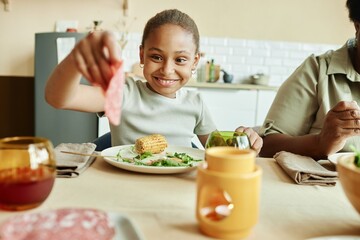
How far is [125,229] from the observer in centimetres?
62

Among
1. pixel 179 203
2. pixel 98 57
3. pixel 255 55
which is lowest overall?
pixel 179 203

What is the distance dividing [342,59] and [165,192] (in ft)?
3.41

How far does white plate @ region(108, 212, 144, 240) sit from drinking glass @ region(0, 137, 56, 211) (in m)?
0.15

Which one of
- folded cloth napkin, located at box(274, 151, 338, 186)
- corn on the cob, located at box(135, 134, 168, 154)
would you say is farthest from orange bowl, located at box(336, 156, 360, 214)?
corn on the cob, located at box(135, 134, 168, 154)

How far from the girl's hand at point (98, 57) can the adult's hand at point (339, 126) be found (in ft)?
2.71

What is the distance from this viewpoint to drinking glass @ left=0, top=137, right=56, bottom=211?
67cm

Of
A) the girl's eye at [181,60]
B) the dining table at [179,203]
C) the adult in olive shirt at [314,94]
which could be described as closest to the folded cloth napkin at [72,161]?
the dining table at [179,203]

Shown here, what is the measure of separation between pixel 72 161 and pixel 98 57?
1.41ft

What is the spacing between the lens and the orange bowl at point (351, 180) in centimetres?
64

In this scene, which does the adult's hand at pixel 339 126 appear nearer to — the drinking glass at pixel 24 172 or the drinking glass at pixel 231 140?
the drinking glass at pixel 231 140

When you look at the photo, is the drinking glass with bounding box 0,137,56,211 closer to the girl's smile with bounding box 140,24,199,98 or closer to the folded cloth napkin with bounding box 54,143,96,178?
the folded cloth napkin with bounding box 54,143,96,178

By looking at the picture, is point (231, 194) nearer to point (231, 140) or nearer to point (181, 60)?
point (231, 140)

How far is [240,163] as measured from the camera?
2.01ft

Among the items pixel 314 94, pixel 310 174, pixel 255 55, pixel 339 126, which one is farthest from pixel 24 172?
pixel 255 55
